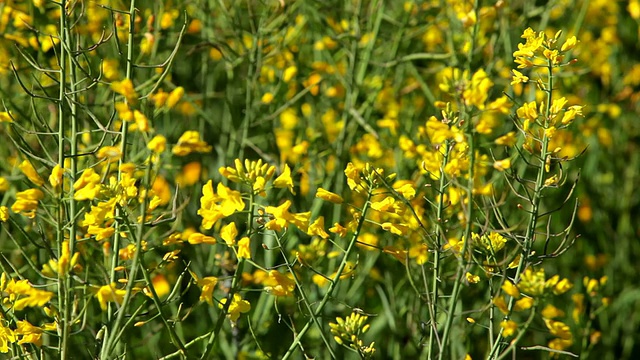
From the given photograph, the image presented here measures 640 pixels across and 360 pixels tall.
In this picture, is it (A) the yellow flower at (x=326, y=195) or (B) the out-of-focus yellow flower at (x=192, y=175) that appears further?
(B) the out-of-focus yellow flower at (x=192, y=175)

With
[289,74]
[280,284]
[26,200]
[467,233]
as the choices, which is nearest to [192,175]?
[289,74]

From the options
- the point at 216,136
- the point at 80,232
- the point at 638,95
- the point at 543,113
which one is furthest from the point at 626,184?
the point at 80,232

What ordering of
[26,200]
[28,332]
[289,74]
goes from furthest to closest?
[289,74] → [28,332] → [26,200]

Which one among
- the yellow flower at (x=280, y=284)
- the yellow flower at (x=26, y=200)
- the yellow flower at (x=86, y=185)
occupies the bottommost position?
the yellow flower at (x=280, y=284)

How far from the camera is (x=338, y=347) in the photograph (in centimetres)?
361

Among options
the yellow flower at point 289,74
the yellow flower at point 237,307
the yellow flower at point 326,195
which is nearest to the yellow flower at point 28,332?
the yellow flower at point 237,307

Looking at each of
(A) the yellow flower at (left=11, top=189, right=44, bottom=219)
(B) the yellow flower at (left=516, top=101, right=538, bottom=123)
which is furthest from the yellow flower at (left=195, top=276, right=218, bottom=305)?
(B) the yellow flower at (left=516, top=101, right=538, bottom=123)

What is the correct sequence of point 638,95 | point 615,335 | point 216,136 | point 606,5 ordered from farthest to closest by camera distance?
point 606,5 < point 638,95 < point 216,136 < point 615,335

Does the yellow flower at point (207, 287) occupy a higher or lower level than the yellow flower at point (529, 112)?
lower

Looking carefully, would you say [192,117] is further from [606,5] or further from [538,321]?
[606,5]

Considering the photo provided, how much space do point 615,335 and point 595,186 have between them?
1074mm

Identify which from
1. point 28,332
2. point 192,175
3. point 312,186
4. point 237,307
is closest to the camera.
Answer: point 28,332

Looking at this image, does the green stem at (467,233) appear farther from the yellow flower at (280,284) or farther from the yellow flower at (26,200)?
the yellow flower at (26,200)

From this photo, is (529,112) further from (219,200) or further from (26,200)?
(26,200)
